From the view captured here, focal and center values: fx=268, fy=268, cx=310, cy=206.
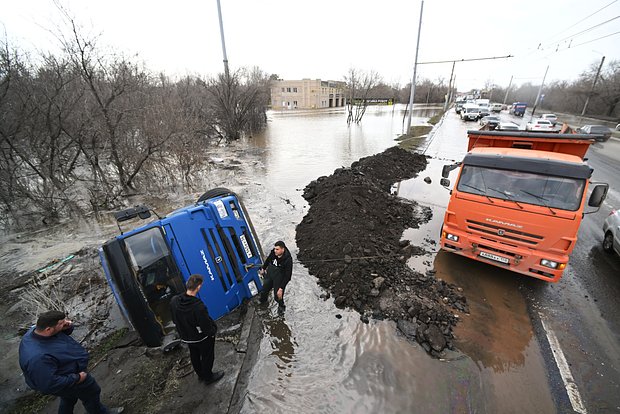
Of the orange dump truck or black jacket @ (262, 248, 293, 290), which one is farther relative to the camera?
the orange dump truck

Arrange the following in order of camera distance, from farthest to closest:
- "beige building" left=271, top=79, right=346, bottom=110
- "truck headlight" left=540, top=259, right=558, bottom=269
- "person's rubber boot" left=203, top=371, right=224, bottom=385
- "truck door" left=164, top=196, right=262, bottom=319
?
"beige building" left=271, top=79, right=346, bottom=110, "truck headlight" left=540, top=259, right=558, bottom=269, "truck door" left=164, top=196, right=262, bottom=319, "person's rubber boot" left=203, top=371, right=224, bottom=385

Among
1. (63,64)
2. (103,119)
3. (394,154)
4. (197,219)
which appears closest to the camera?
(197,219)

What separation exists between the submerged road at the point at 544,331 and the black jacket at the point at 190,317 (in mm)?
3623

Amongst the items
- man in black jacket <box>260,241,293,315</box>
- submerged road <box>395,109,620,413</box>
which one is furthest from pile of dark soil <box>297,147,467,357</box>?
man in black jacket <box>260,241,293,315</box>

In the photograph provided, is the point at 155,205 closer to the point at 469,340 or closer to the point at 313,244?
the point at 313,244

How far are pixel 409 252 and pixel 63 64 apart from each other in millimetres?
13068

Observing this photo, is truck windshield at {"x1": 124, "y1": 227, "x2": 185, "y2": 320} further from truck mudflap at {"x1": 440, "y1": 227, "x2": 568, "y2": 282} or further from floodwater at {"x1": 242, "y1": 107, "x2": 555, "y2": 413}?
truck mudflap at {"x1": 440, "y1": 227, "x2": 568, "y2": 282}

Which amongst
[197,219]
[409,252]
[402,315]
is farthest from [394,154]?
[197,219]

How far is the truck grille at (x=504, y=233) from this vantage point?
15.8ft

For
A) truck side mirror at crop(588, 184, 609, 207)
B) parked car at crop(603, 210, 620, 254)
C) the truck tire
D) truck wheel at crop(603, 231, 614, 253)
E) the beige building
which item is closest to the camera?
the truck tire

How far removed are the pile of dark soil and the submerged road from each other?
1.42 ft

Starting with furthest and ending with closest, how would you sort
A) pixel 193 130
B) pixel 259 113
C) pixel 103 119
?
pixel 259 113 < pixel 193 130 < pixel 103 119

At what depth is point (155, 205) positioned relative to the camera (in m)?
10.9

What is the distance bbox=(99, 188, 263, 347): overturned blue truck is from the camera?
11.5 ft
